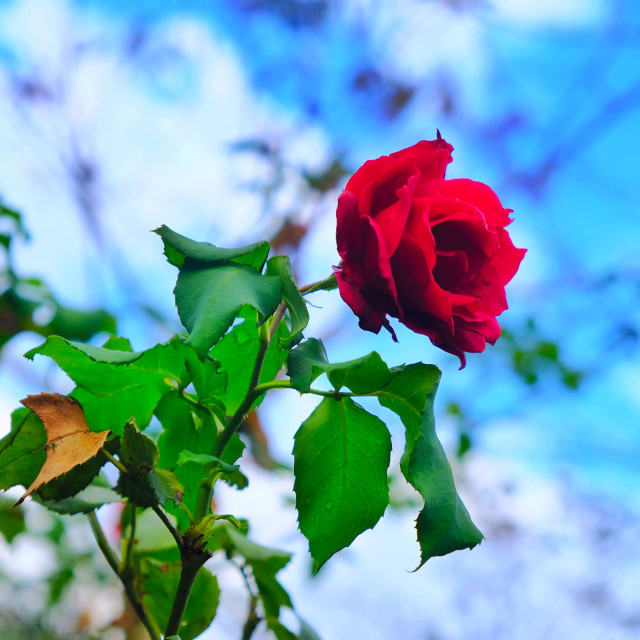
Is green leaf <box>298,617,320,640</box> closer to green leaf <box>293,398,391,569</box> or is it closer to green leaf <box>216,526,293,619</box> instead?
green leaf <box>216,526,293,619</box>

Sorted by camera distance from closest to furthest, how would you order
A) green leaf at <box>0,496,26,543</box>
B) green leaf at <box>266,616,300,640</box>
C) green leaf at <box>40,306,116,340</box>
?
green leaf at <box>266,616,300,640</box>
green leaf at <box>0,496,26,543</box>
green leaf at <box>40,306,116,340</box>

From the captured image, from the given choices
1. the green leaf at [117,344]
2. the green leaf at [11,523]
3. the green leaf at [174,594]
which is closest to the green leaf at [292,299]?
the green leaf at [117,344]

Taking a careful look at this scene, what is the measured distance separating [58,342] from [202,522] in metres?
0.11

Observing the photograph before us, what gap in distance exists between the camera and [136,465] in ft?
1.00

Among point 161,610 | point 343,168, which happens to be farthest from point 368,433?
point 343,168

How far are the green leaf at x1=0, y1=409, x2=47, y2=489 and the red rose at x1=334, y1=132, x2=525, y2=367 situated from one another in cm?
16

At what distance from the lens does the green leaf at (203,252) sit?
0.30m

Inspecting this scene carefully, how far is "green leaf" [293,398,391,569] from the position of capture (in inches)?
13.3

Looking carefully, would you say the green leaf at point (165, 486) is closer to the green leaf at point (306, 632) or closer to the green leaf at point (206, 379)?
the green leaf at point (206, 379)

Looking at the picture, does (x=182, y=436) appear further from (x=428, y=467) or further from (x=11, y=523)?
(x=11, y=523)

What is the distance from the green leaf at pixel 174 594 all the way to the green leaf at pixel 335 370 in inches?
7.4

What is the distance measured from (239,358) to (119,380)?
0.20ft

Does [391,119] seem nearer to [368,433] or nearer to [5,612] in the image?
[5,612]

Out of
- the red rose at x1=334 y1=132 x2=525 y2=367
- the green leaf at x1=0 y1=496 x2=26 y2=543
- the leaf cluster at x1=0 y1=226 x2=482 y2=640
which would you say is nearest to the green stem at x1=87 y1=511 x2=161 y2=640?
the leaf cluster at x1=0 y1=226 x2=482 y2=640
